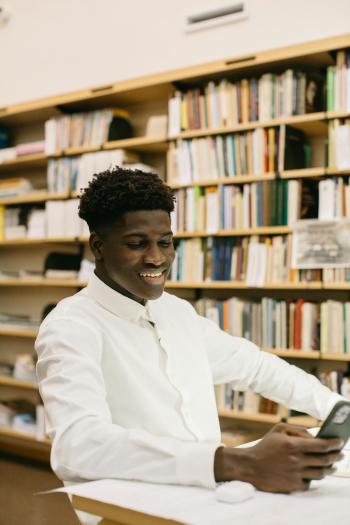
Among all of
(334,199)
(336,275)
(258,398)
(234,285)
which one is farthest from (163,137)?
(258,398)

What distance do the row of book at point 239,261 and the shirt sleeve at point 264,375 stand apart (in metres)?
1.58

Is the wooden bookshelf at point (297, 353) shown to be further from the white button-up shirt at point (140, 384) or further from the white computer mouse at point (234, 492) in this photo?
the white computer mouse at point (234, 492)

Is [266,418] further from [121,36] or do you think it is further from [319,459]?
[121,36]

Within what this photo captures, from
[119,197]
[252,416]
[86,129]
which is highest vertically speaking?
[86,129]

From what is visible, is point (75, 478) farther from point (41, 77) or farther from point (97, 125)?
point (41, 77)

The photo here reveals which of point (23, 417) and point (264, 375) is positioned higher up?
point (264, 375)

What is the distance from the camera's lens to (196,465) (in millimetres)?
1035

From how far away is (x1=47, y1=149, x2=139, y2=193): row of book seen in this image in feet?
12.6

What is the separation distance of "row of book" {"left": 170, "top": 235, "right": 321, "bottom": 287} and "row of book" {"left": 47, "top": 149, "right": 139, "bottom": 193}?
71 cm

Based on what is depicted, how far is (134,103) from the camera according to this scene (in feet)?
13.5

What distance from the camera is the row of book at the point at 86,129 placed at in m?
3.92

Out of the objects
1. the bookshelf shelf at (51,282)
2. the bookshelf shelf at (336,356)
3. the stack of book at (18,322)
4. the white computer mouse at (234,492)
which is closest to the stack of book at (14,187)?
the bookshelf shelf at (51,282)

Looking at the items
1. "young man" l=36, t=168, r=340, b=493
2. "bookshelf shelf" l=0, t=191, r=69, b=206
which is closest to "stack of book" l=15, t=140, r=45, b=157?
"bookshelf shelf" l=0, t=191, r=69, b=206

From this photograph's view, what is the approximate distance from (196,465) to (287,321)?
2.22 metres
